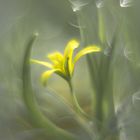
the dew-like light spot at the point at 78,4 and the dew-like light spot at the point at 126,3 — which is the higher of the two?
the dew-like light spot at the point at 78,4

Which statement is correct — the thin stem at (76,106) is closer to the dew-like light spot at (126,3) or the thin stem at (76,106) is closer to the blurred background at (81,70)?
the blurred background at (81,70)

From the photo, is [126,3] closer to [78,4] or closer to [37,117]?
[78,4]

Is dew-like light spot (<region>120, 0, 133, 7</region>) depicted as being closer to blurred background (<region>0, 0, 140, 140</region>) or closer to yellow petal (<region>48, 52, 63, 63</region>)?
blurred background (<region>0, 0, 140, 140</region>)

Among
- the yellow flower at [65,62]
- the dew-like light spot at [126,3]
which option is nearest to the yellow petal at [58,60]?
the yellow flower at [65,62]

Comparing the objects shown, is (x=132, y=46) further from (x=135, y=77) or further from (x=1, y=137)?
(x=1, y=137)

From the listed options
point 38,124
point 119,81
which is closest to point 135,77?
point 119,81

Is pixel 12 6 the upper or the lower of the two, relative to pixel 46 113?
upper
